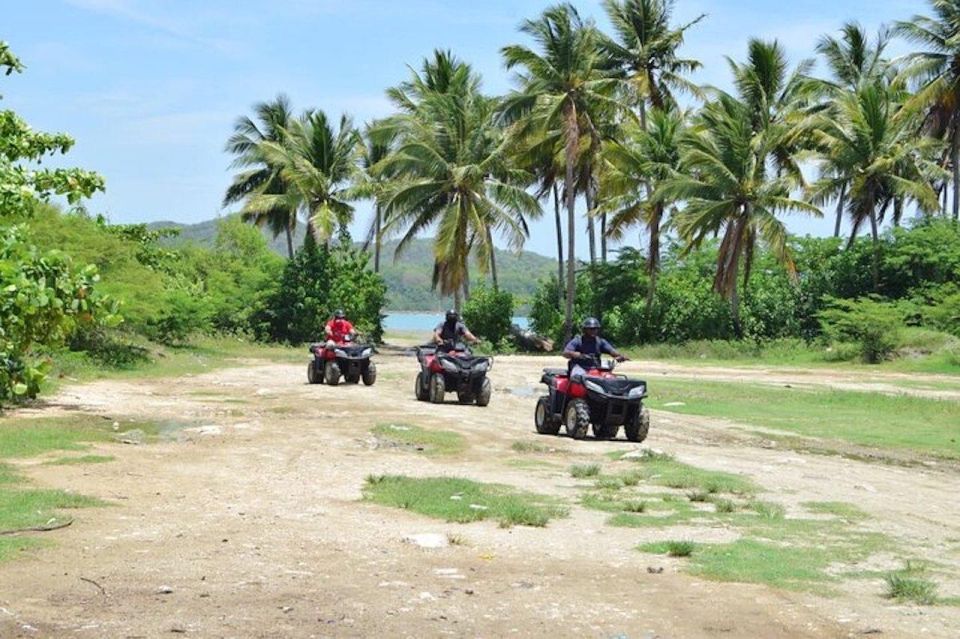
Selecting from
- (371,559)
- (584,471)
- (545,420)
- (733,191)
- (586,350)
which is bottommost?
(371,559)

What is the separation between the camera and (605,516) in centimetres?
1038

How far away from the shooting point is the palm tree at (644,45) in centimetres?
4616

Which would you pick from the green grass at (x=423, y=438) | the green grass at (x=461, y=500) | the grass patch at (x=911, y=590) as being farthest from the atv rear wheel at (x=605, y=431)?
the grass patch at (x=911, y=590)

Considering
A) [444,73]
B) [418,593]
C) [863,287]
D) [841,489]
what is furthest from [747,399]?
[444,73]

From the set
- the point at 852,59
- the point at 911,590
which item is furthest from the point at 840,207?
the point at 911,590

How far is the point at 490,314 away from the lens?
158ft

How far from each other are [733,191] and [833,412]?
20.2m

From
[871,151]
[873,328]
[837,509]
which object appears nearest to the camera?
[837,509]

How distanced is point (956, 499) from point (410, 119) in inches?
1399

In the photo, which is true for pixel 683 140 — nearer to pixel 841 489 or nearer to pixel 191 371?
pixel 191 371

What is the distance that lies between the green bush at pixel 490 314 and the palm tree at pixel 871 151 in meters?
12.7

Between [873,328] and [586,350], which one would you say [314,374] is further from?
[873,328]

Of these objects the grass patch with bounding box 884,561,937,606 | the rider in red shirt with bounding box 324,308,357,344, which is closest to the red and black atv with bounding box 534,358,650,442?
the grass patch with bounding box 884,561,937,606

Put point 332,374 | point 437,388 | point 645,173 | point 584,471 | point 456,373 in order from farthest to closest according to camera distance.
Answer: point 645,173 < point 332,374 < point 437,388 < point 456,373 < point 584,471
